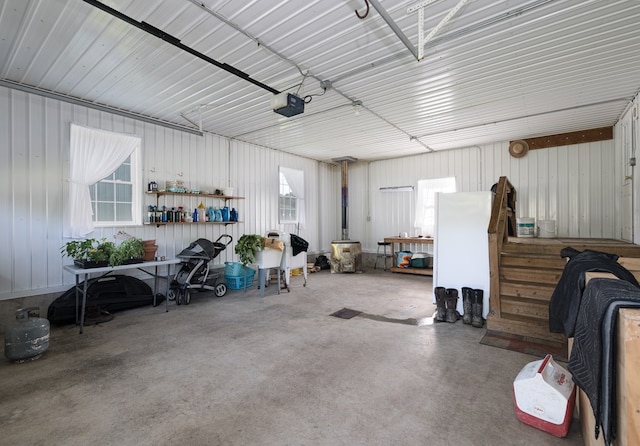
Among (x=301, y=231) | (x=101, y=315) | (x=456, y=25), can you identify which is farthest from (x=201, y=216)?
(x=456, y=25)

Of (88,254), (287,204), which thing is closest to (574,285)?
(88,254)

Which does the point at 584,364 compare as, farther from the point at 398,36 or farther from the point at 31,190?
the point at 31,190

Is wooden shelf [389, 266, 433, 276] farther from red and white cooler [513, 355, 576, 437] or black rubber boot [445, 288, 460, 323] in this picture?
red and white cooler [513, 355, 576, 437]

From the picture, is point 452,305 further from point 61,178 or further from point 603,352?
point 61,178

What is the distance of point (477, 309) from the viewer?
13.6 feet

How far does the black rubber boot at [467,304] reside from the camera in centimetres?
418

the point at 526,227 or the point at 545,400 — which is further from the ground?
the point at 526,227

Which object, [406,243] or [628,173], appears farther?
[406,243]

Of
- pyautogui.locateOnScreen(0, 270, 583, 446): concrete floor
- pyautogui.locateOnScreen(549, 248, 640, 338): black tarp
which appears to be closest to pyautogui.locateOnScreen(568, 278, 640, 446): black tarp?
pyautogui.locateOnScreen(549, 248, 640, 338): black tarp

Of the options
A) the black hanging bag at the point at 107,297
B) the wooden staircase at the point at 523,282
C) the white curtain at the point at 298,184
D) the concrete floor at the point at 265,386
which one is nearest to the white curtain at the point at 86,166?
the black hanging bag at the point at 107,297

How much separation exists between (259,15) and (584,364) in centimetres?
352

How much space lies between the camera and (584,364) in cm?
139

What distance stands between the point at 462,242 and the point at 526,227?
8.35ft

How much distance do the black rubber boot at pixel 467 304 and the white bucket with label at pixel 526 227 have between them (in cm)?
283
